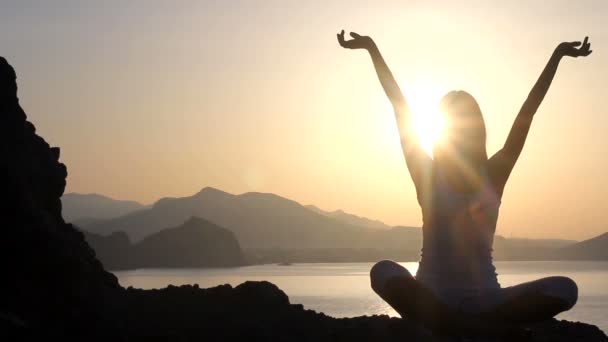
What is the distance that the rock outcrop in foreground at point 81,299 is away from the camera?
8.99 meters

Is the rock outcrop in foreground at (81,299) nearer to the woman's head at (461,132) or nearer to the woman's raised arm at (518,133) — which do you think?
the woman's head at (461,132)

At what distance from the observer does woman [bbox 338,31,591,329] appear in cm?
449

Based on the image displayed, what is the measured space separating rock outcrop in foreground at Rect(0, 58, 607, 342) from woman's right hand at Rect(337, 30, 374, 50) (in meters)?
4.57

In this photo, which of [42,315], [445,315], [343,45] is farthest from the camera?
[42,315]

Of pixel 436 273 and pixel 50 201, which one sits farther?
pixel 50 201

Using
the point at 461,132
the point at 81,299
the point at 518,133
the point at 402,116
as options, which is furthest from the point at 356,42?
the point at 81,299

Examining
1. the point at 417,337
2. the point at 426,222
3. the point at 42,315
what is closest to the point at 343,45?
the point at 426,222

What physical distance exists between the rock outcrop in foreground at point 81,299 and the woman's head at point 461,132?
4956 mm

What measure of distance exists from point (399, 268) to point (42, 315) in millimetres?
5652

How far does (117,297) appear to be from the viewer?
35.0 ft

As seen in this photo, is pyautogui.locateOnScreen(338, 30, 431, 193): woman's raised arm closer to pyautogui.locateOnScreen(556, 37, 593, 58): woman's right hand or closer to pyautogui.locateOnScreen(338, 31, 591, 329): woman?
pyautogui.locateOnScreen(338, 31, 591, 329): woman

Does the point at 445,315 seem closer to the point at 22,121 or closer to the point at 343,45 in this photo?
the point at 343,45

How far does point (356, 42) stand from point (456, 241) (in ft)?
4.93

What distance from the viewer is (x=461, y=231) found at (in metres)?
4.67
